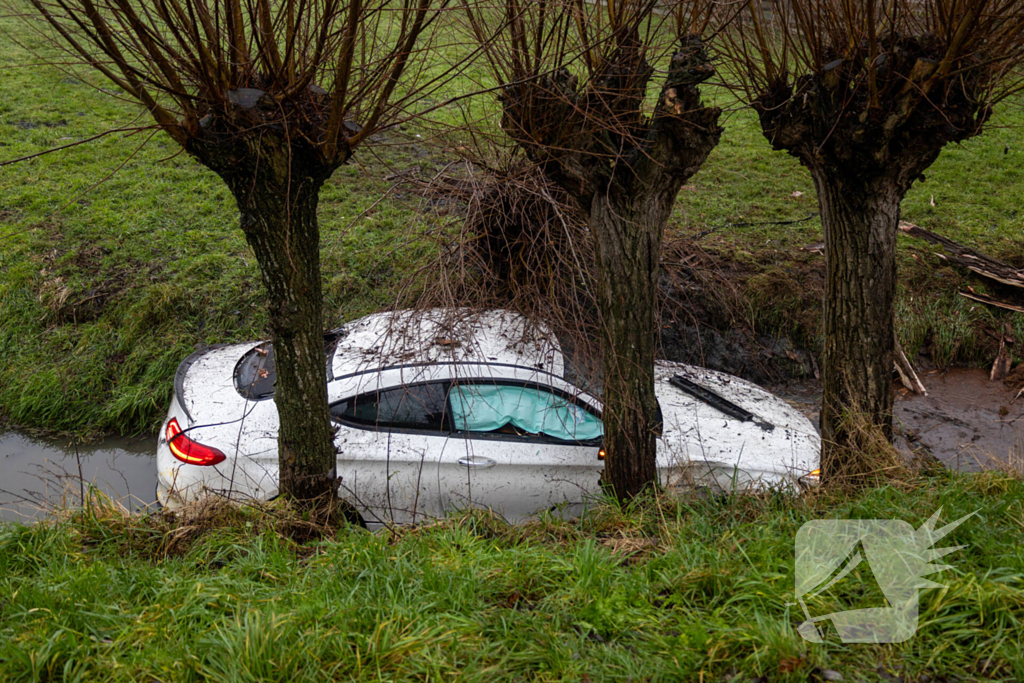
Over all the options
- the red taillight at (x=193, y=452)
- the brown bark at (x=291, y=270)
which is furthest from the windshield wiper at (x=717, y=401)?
the red taillight at (x=193, y=452)

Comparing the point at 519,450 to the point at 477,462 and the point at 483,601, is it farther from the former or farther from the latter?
the point at 483,601

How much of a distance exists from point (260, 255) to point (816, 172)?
3.48 meters

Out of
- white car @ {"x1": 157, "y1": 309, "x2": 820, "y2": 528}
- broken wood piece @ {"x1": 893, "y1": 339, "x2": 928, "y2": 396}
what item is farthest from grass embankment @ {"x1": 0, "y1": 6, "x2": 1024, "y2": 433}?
white car @ {"x1": 157, "y1": 309, "x2": 820, "y2": 528}

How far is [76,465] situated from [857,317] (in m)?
6.38

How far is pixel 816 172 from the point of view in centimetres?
444

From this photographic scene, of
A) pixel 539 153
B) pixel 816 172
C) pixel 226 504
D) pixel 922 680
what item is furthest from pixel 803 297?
pixel 226 504

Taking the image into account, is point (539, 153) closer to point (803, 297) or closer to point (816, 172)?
point (816, 172)

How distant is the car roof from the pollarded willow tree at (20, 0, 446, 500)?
0.79 m

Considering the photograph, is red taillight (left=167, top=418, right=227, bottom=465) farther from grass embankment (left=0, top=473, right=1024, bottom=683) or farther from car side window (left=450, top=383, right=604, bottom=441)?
car side window (left=450, top=383, right=604, bottom=441)

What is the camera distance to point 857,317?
14.8 feet

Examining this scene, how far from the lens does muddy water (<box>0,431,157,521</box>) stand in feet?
18.2

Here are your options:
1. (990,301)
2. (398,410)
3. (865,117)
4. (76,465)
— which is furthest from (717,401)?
(76,465)

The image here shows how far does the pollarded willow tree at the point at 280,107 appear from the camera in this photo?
10.3 feet

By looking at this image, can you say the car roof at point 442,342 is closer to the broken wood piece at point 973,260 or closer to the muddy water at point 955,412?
the muddy water at point 955,412
